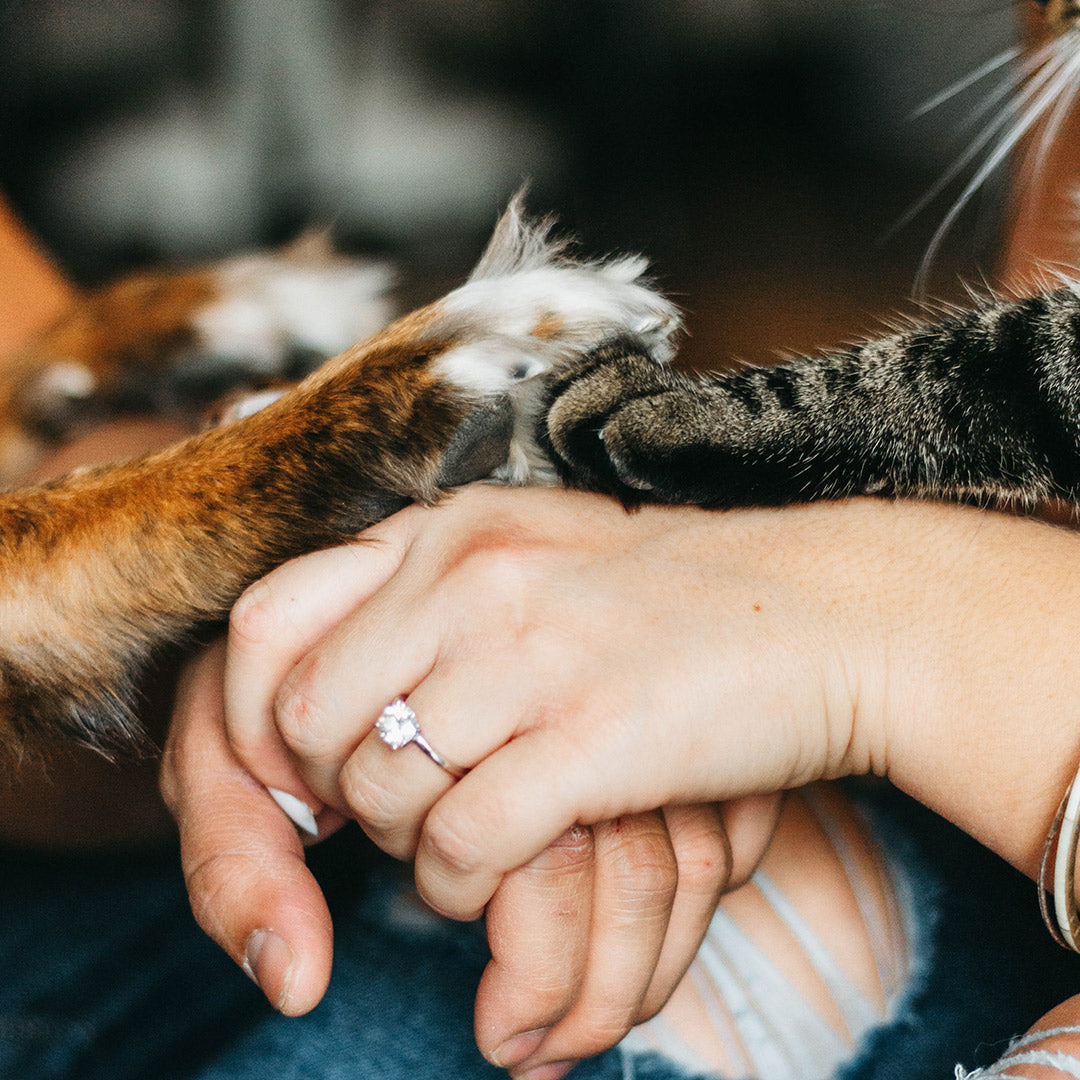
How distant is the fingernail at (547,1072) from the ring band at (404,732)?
232 millimetres

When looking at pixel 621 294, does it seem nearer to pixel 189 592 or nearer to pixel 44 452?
pixel 189 592

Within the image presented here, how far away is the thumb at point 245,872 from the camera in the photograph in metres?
0.52

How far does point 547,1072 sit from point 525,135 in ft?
4.65

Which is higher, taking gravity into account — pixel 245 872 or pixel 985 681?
pixel 985 681

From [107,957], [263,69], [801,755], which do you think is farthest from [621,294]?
[263,69]

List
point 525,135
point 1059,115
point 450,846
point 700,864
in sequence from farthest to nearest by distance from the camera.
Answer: point 525,135 → point 1059,115 → point 700,864 → point 450,846

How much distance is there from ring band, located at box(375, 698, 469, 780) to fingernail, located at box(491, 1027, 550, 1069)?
0.18m

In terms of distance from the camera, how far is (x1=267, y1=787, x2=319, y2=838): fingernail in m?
0.65

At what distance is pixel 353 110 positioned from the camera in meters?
1.58

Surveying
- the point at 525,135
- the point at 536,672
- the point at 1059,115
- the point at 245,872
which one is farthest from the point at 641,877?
the point at 525,135

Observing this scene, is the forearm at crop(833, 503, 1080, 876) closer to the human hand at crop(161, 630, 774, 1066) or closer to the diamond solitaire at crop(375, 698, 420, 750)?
the human hand at crop(161, 630, 774, 1066)

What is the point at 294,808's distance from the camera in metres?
0.65

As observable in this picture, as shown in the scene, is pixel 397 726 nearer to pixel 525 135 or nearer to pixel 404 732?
pixel 404 732

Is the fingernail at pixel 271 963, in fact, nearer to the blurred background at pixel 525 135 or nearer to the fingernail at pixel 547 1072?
the fingernail at pixel 547 1072
